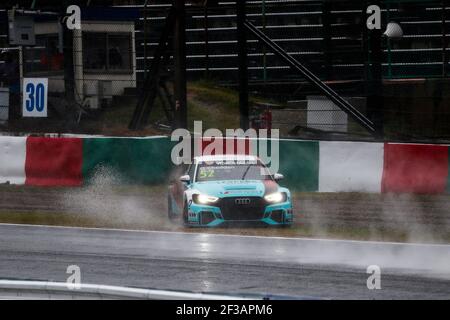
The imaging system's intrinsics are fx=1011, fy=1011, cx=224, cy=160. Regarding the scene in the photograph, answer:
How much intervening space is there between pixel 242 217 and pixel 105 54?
52.3 feet

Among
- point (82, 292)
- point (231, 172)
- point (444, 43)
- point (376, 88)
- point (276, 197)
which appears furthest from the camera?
point (444, 43)

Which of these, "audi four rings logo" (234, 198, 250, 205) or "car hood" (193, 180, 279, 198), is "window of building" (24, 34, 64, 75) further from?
"audi four rings logo" (234, 198, 250, 205)

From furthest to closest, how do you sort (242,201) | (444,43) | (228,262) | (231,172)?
(444,43), (231,172), (242,201), (228,262)

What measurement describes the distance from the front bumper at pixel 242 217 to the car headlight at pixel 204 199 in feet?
0.21

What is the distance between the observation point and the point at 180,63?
20.8 meters

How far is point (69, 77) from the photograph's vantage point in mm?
21938

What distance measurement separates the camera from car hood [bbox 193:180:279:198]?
48.5 feet

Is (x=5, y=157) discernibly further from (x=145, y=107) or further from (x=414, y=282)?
(x=414, y=282)

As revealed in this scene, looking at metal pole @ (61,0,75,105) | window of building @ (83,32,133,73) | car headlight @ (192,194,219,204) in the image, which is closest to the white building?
window of building @ (83,32,133,73)

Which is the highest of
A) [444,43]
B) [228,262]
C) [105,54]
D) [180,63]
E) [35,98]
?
[444,43]

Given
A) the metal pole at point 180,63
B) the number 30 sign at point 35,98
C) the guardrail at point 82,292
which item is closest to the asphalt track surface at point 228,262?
the guardrail at point 82,292

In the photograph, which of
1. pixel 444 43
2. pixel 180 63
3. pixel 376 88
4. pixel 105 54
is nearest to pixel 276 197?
pixel 376 88

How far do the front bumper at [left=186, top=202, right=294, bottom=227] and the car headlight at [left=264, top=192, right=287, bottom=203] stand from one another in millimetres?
61

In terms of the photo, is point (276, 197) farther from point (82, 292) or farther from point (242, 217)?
point (82, 292)
